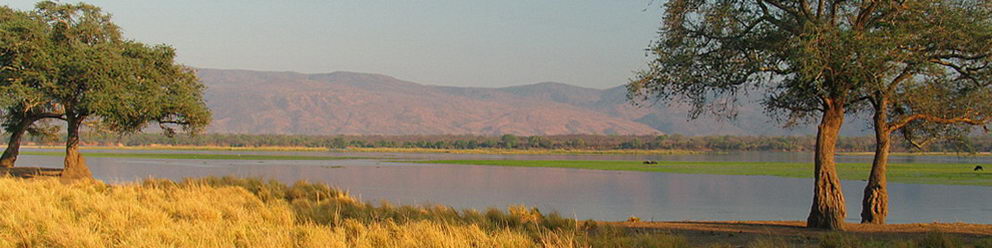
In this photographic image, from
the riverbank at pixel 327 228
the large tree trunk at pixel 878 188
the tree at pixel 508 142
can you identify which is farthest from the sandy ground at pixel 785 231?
the tree at pixel 508 142

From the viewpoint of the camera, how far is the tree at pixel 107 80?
26.2 metres

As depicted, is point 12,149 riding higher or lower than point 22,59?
lower

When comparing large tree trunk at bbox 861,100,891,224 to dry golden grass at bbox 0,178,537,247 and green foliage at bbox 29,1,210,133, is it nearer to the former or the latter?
dry golden grass at bbox 0,178,537,247

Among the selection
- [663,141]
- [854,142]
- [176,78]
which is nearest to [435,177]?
[176,78]

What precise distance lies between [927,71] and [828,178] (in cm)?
265

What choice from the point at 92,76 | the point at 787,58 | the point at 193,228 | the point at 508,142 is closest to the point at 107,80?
the point at 92,76

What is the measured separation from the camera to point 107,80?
1030 inches

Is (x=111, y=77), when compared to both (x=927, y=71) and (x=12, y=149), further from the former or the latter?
(x=927, y=71)

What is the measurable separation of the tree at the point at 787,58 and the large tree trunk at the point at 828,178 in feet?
0.06

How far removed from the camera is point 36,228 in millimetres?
13219

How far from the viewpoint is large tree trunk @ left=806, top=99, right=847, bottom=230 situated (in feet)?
53.1

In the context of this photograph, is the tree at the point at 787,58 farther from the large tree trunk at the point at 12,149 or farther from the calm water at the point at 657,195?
the large tree trunk at the point at 12,149

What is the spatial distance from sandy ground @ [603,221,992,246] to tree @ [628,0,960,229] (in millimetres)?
828

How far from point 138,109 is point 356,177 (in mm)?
18392
